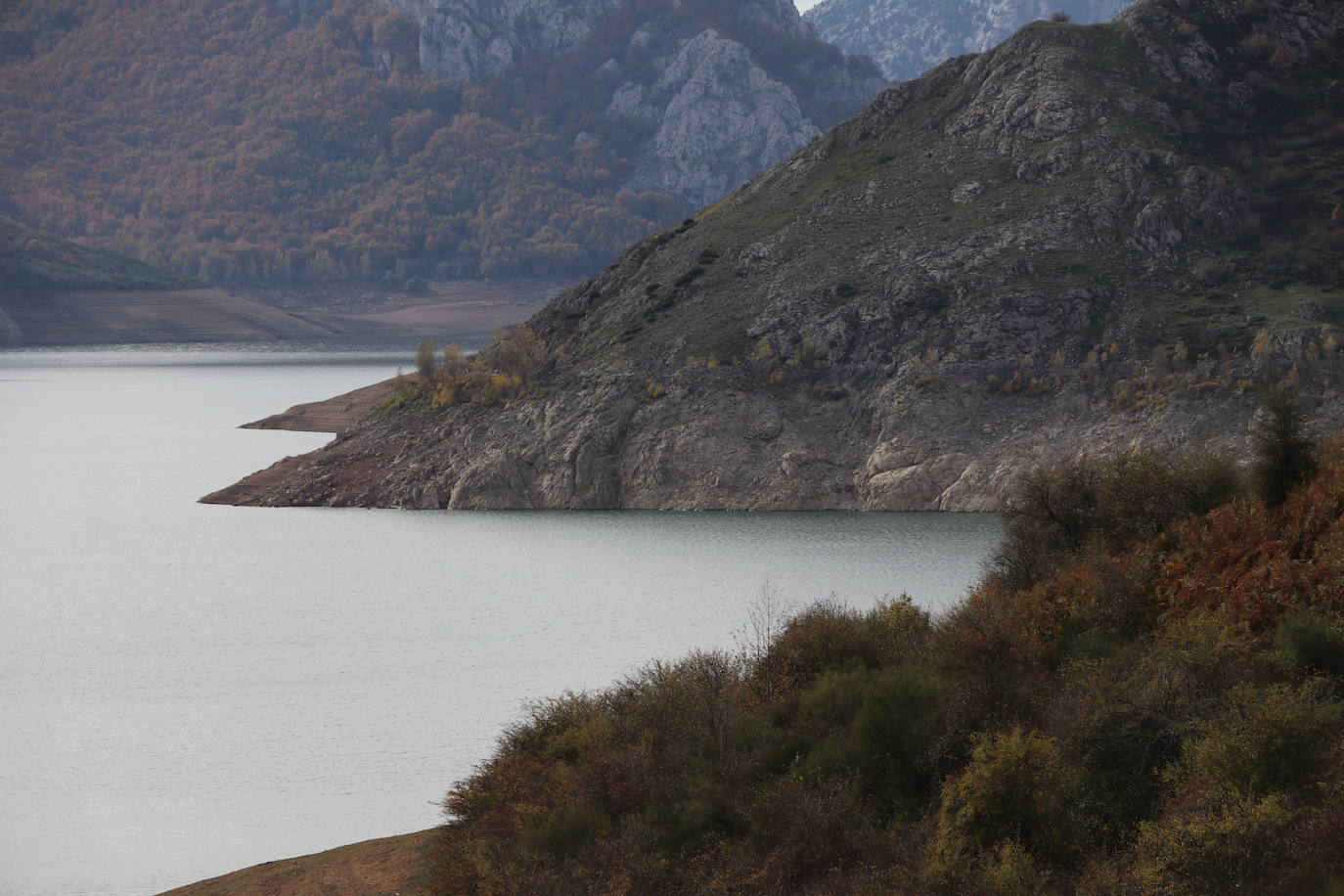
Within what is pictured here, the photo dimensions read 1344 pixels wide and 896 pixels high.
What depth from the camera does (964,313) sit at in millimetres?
83625

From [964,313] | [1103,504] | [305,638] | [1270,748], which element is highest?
[964,313]

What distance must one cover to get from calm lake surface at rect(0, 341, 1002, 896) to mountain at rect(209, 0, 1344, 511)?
16.4 feet

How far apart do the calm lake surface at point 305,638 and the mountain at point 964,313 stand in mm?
4999

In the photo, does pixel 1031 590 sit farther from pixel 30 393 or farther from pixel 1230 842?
pixel 30 393

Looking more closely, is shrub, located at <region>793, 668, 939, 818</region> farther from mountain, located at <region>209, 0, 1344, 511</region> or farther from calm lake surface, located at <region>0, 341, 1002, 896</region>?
mountain, located at <region>209, 0, 1344, 511</region>

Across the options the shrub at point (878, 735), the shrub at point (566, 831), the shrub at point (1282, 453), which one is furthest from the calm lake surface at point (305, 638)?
the shrub at point (1282, 453)

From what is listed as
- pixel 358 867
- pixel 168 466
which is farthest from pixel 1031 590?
pixel 168 466

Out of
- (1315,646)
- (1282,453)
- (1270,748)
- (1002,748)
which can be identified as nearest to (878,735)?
(1002,748)

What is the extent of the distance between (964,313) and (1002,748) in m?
62.4

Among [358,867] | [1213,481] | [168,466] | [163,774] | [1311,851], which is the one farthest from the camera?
[168,466]

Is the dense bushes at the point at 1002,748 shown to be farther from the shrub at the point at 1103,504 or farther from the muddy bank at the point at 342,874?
the muddy bank at the point at 342,874

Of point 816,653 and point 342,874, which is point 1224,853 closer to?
point 816,653

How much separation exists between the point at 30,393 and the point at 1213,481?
170578 millimetres

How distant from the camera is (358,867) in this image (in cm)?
3061
